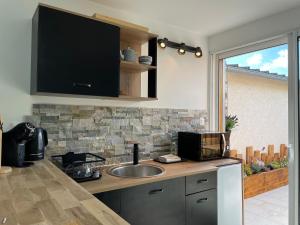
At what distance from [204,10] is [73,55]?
1.41 metres

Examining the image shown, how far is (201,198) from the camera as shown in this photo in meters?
2.01

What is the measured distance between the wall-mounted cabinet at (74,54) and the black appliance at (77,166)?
52 centimetres

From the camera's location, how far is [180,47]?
106 inches

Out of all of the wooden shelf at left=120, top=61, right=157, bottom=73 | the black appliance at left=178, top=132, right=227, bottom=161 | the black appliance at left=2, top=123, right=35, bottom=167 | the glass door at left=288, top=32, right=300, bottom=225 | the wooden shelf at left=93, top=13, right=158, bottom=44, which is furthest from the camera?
the black appliance at left=178, top=132, right=227, bottom=161

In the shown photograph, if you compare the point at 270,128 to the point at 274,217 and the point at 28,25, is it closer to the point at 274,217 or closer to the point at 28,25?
the point at 274,217

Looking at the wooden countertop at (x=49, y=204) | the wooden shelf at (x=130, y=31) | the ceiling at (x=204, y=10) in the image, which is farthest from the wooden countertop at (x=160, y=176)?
the ceiling at (x=204, y=10)

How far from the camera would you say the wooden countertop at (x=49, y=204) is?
0.71 m

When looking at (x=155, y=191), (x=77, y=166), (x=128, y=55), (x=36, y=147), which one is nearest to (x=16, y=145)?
(x=36, y=147)

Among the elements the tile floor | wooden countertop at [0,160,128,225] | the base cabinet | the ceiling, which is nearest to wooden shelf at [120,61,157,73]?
the ceiling

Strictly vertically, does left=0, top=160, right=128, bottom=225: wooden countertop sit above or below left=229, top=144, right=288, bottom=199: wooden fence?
above

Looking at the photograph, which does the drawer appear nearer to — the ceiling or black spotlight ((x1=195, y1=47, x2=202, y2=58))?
black spotlight ((x1=195, y1=47, x2=202, y2=58))

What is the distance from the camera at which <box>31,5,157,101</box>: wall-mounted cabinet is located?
158 centimetres

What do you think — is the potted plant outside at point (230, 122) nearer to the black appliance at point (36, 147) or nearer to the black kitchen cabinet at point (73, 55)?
the black kitchen cabinet at point (73, 55)

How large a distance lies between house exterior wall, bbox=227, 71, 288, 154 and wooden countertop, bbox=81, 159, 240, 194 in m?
0.52
